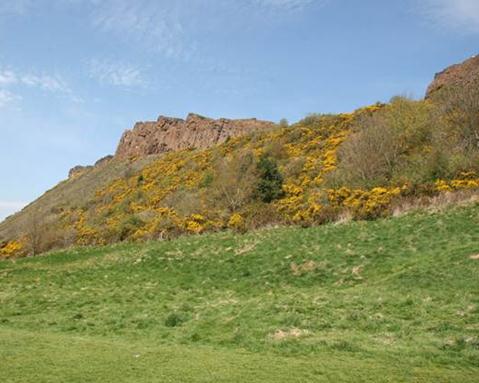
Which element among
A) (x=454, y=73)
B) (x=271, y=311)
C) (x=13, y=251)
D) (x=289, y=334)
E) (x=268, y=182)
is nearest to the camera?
(x=289, y=334)

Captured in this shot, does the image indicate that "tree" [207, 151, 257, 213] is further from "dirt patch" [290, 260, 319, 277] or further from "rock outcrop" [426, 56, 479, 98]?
"rock outcrop" [426, 56, 479, 98]

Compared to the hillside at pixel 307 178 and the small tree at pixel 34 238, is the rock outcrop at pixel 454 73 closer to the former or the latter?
the hillside at pixel 307 178

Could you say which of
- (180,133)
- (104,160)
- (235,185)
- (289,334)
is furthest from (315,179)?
(104,160)

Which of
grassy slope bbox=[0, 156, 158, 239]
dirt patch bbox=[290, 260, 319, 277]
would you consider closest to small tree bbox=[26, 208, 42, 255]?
grassy slope bbox=[0, 156, 158, 239]

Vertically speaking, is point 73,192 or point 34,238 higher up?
point 73,192

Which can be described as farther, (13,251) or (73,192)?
(73,192)

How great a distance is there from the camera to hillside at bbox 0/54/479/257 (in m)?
29.8

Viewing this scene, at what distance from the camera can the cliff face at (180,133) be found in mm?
98875

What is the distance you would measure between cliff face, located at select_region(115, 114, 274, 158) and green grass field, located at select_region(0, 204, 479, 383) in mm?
73048

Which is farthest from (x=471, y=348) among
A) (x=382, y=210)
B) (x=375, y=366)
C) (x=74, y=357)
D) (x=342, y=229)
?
(x=382, y=210)

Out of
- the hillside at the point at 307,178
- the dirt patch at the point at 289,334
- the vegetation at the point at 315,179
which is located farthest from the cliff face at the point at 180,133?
the dirt patch at the point at 289,334

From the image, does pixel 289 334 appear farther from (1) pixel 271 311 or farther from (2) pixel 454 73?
(2) pixel 454 73

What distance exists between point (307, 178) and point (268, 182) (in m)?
3.68

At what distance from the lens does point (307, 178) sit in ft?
132
